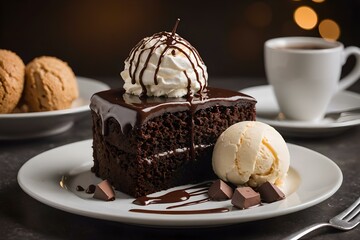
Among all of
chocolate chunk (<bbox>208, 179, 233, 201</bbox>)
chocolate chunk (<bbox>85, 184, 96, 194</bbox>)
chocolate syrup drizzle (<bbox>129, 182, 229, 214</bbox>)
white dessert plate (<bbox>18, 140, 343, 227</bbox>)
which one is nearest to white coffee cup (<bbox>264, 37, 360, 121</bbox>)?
white dessert plate (<bbox>18, 140, 343, 227</bbox>)

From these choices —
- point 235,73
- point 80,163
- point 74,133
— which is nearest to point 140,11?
point 235,73

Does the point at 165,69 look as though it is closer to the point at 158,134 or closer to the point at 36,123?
the point at 158,134

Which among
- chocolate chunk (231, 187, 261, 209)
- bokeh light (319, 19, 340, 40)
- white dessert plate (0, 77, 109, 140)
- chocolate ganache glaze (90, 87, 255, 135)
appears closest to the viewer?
chocolate chunk (231, 187, 261, 209)

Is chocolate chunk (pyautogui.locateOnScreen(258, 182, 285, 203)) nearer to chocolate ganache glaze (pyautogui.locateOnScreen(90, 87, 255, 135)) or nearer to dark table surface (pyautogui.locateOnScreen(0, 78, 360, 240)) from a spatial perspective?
dark table surface (pyautogui.locateOnScreen(0, 78, 360, 240))

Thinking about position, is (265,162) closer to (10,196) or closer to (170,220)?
(170,220)

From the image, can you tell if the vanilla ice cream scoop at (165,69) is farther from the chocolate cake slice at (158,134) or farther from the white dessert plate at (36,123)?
the white dessert plate at (36,123)
